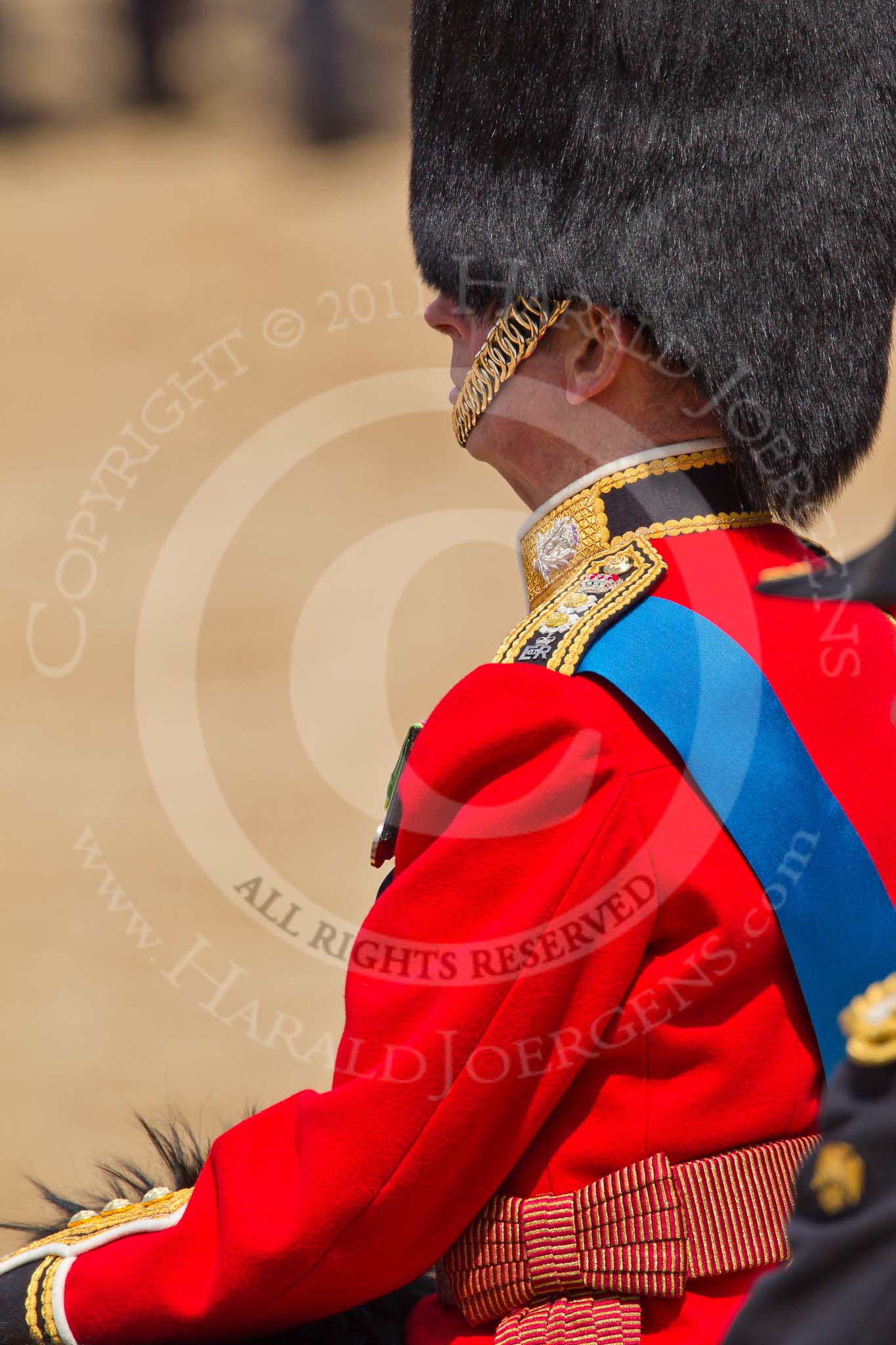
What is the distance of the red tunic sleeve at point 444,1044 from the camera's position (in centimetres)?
133

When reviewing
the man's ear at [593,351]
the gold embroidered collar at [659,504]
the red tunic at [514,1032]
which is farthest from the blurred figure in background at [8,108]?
the red tunic at [514,1032]

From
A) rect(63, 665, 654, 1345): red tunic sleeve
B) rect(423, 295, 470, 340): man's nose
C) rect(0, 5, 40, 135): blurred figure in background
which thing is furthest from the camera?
rect(0, 5, 40, 135): blurred figure in background

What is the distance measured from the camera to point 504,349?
1.69m

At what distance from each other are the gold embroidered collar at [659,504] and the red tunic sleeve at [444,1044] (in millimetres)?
240

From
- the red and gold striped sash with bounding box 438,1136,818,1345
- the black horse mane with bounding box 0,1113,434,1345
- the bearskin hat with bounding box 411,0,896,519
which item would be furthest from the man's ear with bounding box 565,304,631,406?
the black horse mane with bounding box 0,1113,434,1345

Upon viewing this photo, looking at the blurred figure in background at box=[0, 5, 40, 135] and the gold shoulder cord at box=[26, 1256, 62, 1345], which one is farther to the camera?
the blurred figure in background at box=[0, 5, 40, 135]

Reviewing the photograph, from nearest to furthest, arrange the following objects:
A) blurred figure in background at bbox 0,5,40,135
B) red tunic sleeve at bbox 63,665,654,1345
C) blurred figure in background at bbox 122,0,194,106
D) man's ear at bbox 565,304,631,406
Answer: red tunic sleeve at bbox 63,665,654,1345, man's ear at bbox 565,304,631,406, blurred figure in background at bbox 0,5,40,135, blurred figure in background at bbox 122,0,194,106

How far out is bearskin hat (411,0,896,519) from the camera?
1.63m

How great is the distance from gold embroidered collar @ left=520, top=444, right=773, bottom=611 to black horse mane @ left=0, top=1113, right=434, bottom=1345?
2.42ft

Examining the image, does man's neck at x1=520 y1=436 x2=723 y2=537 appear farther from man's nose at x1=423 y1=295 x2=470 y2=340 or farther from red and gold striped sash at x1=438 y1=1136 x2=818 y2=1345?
red and gold striped sash at x1=438 y1=1136 x2=818 y2=1345

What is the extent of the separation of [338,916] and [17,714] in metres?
1.61

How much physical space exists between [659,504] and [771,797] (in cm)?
34

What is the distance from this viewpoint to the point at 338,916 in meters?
4.41

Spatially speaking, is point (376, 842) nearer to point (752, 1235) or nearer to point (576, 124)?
point (752, 1235)
